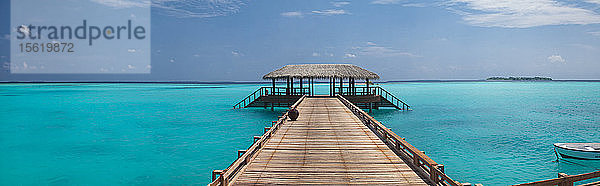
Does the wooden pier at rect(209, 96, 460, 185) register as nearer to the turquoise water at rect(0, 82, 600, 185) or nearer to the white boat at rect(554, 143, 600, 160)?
the turquoise water at rect(0, 82, 600, 185)

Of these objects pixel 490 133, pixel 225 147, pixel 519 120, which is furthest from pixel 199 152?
pixel 519 120

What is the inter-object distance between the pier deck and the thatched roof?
16663 millimetres

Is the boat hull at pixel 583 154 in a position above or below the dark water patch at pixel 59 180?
above

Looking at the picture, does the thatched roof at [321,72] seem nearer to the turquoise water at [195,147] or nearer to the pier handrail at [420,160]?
the turquoise water at [195,147]

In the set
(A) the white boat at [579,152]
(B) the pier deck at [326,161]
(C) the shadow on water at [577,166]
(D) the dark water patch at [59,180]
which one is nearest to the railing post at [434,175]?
(B) the pier deck at [326,161]

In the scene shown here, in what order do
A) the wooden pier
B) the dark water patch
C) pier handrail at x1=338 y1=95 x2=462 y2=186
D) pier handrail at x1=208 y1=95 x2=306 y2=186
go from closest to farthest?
pier handrail at x1=208 y1=95 x2=306 y2=186 → pier handrail at x1=338 y1=95 x2=462 y2=186 → the wooden pier → the dark water patch

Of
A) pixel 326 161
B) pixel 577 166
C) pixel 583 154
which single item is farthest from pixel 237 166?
pixel 583 154

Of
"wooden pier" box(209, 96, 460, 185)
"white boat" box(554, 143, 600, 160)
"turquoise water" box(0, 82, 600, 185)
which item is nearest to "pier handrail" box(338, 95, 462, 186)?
"wooden pier" box(209, 96, 460, 185)

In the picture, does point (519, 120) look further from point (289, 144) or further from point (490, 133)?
point (289, 144)

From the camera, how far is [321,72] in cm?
2836

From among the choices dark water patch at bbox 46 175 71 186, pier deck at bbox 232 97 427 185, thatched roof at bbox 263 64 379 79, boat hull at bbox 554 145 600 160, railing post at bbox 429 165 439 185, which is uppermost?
thatched roof at bbox 263 64 379 79

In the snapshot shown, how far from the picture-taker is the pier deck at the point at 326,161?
6.23m

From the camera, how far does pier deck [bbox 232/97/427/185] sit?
6.23 m

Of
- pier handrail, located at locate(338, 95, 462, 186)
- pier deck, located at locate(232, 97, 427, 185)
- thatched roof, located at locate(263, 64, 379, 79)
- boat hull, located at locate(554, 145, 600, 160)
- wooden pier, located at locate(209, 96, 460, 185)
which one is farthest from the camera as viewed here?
thatched roof, located at locate(263, 64, 379, 79)
